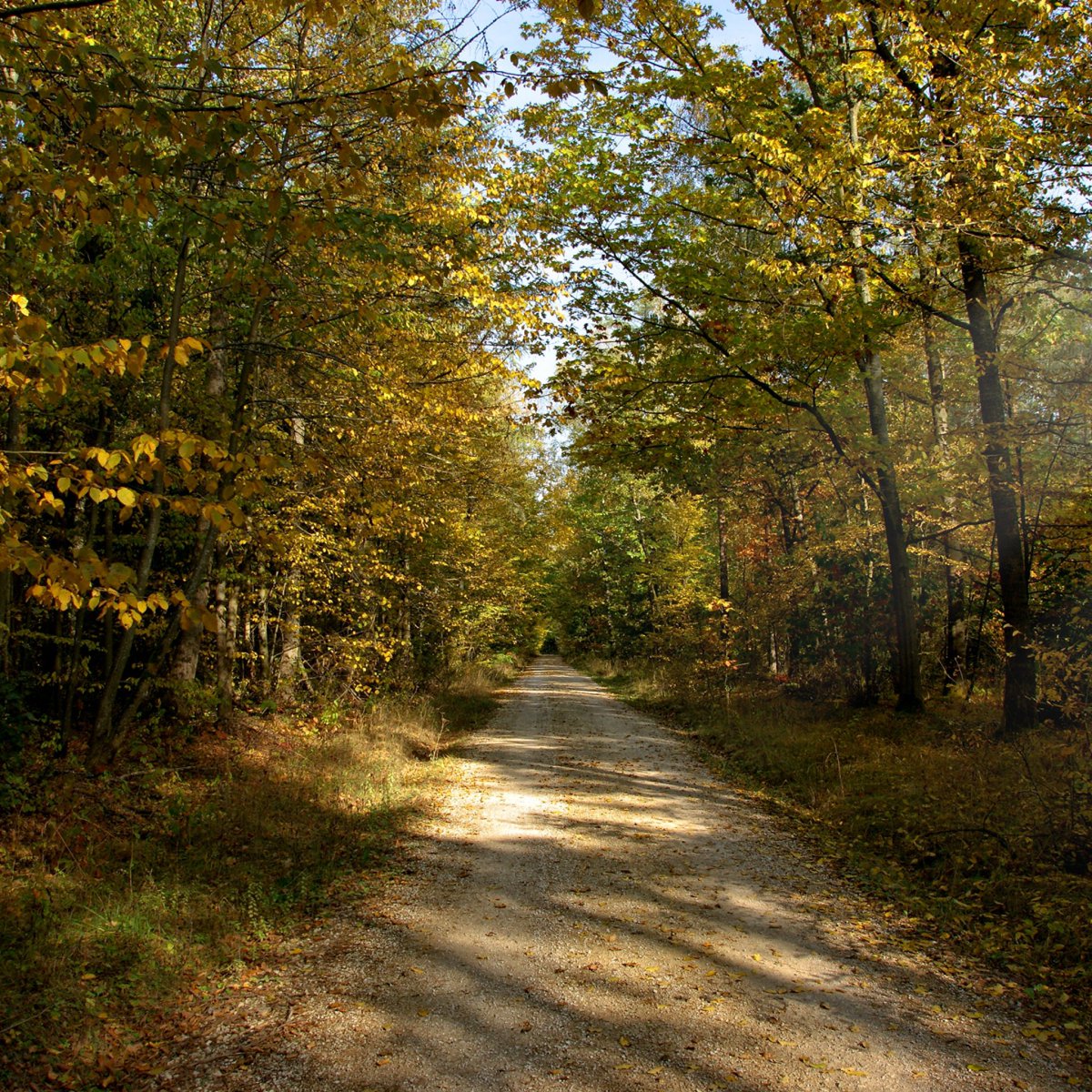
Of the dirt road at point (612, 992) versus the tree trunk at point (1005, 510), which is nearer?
the dirt road at point (612, 992)

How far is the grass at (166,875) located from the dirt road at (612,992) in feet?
1.57

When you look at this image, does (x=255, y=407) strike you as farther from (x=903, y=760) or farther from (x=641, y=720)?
(x=641, y=720)

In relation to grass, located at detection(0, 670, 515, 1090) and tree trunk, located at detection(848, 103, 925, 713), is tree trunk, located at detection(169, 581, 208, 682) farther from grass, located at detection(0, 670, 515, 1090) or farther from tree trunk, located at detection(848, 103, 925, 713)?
A: tree trunk, located at detection(848, 103, 925, 713)

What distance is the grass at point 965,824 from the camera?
4.83 metres

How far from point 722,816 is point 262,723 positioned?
6.46m

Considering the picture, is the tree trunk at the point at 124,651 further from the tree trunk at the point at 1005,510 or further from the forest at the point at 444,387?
the tree trunk at the point at 1005,510

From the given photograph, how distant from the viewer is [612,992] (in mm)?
4215

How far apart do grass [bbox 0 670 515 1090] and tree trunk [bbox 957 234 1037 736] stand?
7.89m

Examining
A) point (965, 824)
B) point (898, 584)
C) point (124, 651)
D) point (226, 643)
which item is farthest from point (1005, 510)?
point (226, 643)

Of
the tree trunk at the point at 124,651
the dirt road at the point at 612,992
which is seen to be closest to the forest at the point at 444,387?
the tree trunk at the point at 124,651

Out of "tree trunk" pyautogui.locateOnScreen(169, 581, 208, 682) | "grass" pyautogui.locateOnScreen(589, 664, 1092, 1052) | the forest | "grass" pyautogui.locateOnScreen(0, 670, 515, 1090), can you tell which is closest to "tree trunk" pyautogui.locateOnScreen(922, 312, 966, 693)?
the forest

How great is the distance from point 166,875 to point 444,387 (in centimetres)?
700

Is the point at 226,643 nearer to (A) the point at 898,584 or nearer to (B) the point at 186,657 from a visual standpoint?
(B) the point at 186,657

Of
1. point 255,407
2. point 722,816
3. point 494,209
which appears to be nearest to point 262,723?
point 255,407
